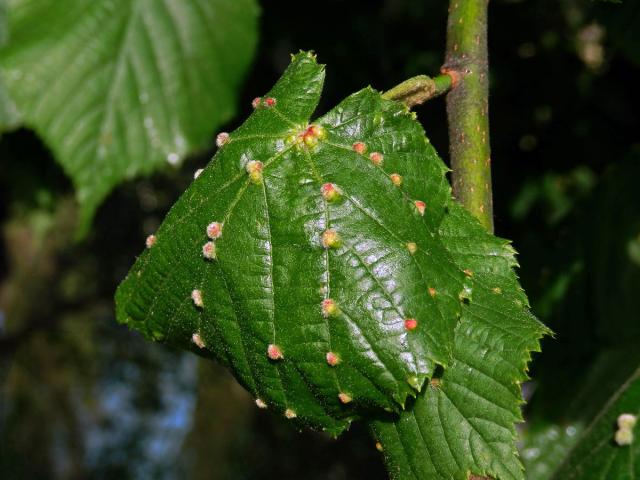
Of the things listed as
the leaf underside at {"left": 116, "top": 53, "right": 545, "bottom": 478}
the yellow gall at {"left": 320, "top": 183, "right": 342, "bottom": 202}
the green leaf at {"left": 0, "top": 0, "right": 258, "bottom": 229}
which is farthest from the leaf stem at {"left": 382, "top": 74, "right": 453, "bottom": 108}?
the green leaf at {"left": 0, "top": 0, "right": 258, "bottom": 229}

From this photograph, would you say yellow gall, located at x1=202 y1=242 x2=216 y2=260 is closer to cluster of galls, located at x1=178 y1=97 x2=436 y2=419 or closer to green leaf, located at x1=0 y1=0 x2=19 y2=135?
cluster of galls, located at x1=178 y1=97 x2=436 y2=419

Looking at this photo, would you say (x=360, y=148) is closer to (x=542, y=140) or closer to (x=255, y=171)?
(x=255, y=171)

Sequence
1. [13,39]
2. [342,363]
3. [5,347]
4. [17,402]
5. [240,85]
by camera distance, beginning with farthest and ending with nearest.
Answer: [17,402]
[5,347]
[240,85]
[13,39]
[342,363]

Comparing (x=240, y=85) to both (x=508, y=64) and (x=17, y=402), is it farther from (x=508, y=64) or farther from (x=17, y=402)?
(x=17, y=402)

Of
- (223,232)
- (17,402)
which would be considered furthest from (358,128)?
(17,402)

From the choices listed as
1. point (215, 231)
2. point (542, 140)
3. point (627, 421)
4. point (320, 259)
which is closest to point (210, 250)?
point (215, 231)

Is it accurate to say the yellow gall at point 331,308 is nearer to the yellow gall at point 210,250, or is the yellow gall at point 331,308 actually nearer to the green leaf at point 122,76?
the yellow gall at point 210,250
